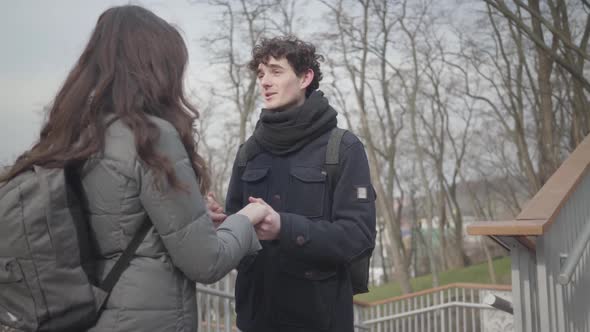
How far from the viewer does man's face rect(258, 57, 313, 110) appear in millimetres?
2572

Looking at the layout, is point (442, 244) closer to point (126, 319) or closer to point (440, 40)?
point (440, 40)

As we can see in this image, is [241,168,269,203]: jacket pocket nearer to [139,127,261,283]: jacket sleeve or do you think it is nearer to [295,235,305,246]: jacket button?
[295,235,305,246]: jacket button

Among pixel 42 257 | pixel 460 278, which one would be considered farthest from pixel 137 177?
pixel 460 278

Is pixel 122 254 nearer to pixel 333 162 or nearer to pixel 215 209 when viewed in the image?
pixel 215 209

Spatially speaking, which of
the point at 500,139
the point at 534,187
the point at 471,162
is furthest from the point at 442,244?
the point at 534,187

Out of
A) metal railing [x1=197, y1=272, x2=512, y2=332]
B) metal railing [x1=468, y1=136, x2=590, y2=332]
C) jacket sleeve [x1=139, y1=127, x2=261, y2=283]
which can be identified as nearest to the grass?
metal railing [x1=197, y1=272, x2=512, y2=332]

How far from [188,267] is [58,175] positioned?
0.40 metres

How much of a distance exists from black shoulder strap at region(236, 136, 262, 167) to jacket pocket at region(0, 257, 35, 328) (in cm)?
125

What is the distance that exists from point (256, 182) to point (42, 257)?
3.78ft

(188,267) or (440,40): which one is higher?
(440,40)

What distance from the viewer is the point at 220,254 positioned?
1.69 metres

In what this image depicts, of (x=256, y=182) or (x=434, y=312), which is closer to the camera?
(x=256, y=182)

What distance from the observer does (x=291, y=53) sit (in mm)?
2605

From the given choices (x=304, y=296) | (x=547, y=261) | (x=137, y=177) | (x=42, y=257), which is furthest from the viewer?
(x=547, y=261)
